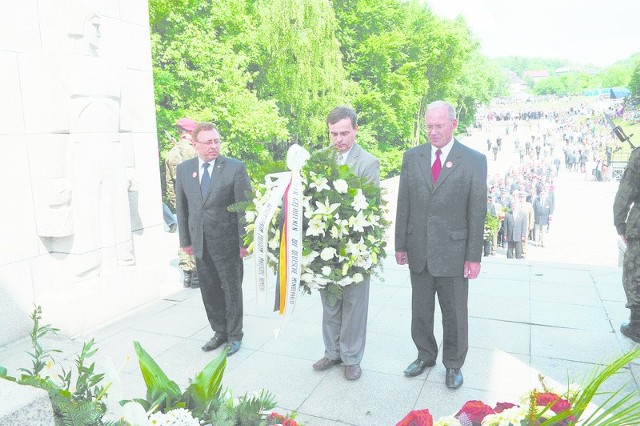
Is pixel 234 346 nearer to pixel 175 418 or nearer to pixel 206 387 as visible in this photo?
pixel 206 387

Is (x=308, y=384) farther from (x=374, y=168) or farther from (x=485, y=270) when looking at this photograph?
(x=485, y=270)

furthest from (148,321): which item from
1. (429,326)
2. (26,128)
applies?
(429,326)

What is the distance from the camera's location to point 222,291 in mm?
4906

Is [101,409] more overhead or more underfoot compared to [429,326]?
more overhead

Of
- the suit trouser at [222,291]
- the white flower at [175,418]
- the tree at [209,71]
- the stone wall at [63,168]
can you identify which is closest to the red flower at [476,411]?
the white flower at [175,418]

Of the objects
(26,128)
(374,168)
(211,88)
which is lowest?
(374,168)

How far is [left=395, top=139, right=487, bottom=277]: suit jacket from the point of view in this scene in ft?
12.5

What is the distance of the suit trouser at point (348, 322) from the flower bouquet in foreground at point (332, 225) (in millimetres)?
201

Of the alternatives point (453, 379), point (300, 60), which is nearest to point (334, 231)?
point (453, 379)

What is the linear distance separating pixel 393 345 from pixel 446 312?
41.6 inches

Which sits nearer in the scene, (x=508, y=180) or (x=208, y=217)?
(x=208, y=217)

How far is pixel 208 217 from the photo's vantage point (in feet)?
15.1

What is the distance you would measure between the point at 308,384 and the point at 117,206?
2961 millimetres

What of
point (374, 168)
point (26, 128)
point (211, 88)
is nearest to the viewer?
point (374, 168)
